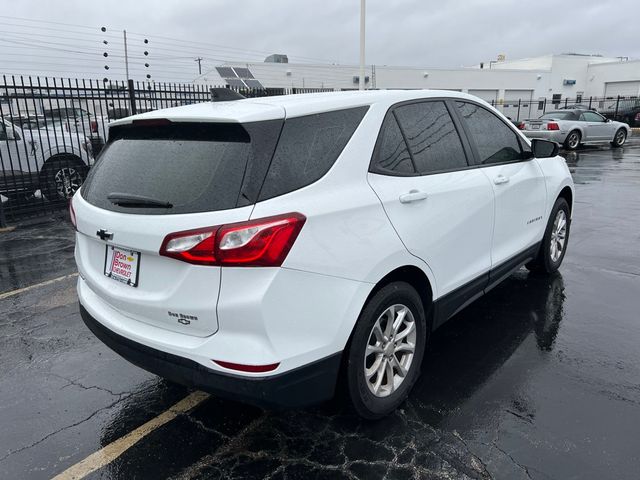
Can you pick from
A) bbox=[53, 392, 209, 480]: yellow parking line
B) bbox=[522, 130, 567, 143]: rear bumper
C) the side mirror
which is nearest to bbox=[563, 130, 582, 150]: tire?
bbox=[522, 130, 567, 143]: rear bumper

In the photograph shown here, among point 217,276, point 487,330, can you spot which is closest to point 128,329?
point 217,276

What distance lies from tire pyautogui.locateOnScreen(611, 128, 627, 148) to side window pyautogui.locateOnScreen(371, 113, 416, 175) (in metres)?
21.0

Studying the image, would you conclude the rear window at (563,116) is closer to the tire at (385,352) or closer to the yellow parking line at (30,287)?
the yellow parking line at (30,287)

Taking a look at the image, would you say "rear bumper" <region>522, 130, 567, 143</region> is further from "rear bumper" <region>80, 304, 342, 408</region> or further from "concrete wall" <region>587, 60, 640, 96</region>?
"concrete wall" <region>587, 60, 640, 96</region>

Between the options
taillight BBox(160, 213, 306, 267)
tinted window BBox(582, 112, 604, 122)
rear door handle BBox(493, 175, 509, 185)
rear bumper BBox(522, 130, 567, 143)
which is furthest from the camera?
tinted window BBox(582, 112, 604, 122)

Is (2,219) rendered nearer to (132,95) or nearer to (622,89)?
(132,95)

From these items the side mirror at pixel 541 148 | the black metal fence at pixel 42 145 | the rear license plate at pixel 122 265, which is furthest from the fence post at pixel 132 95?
the rear license plate at pixel 122 265

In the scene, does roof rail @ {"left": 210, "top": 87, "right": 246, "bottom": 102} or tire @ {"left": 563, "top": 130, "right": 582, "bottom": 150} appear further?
tire @ {"left": 563, "top": 130, "right": 582, "bottom": 150}

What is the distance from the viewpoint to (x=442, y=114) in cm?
346

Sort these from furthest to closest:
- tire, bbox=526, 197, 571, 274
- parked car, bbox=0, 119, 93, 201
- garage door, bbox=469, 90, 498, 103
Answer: garage door, bbox=469, 90, 498, 103
parked car, bbox=0, 119, 93, 201
tire, bbox=526, 197, 571, 274

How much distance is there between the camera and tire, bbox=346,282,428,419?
8.43 ft

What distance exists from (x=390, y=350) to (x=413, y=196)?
0.89 m

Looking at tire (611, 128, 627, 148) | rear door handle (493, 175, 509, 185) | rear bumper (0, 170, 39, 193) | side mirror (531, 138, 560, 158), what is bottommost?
tire (611, 128, 627, 148)

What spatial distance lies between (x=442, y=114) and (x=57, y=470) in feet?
10.3
